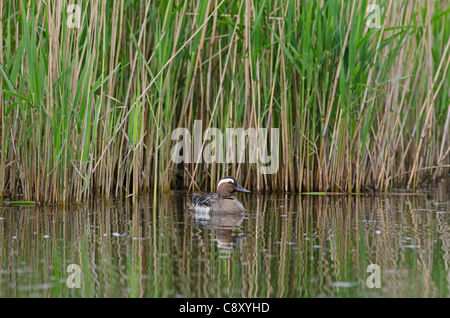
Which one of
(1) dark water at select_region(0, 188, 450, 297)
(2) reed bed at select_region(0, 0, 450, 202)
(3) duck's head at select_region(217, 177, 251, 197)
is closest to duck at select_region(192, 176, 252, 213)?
(3) duck's head at select_region(217, 177, 251, 197)

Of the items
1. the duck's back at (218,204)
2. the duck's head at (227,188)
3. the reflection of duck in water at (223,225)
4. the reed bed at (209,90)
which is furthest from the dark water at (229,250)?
the reed bed at (209,90)

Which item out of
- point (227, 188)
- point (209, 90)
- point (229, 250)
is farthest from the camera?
point (209, 90)

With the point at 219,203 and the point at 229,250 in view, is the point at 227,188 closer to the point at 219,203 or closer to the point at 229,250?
the point at 219,203

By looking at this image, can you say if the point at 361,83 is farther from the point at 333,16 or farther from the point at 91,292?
the point at 91,292

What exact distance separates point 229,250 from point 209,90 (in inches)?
138

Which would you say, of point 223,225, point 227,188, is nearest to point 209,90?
point 227,188

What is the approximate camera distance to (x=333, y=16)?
770cm

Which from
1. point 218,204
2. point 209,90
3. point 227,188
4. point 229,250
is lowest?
point 229,250

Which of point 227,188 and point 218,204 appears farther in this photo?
point 227,188

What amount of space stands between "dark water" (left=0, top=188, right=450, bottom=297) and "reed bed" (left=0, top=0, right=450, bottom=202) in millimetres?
609

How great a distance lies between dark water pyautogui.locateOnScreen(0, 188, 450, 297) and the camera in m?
4.35

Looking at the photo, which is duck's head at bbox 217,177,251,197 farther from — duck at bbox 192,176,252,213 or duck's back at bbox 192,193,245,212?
duck's back at bbox 192,193,245,212

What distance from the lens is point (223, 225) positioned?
6.58m
